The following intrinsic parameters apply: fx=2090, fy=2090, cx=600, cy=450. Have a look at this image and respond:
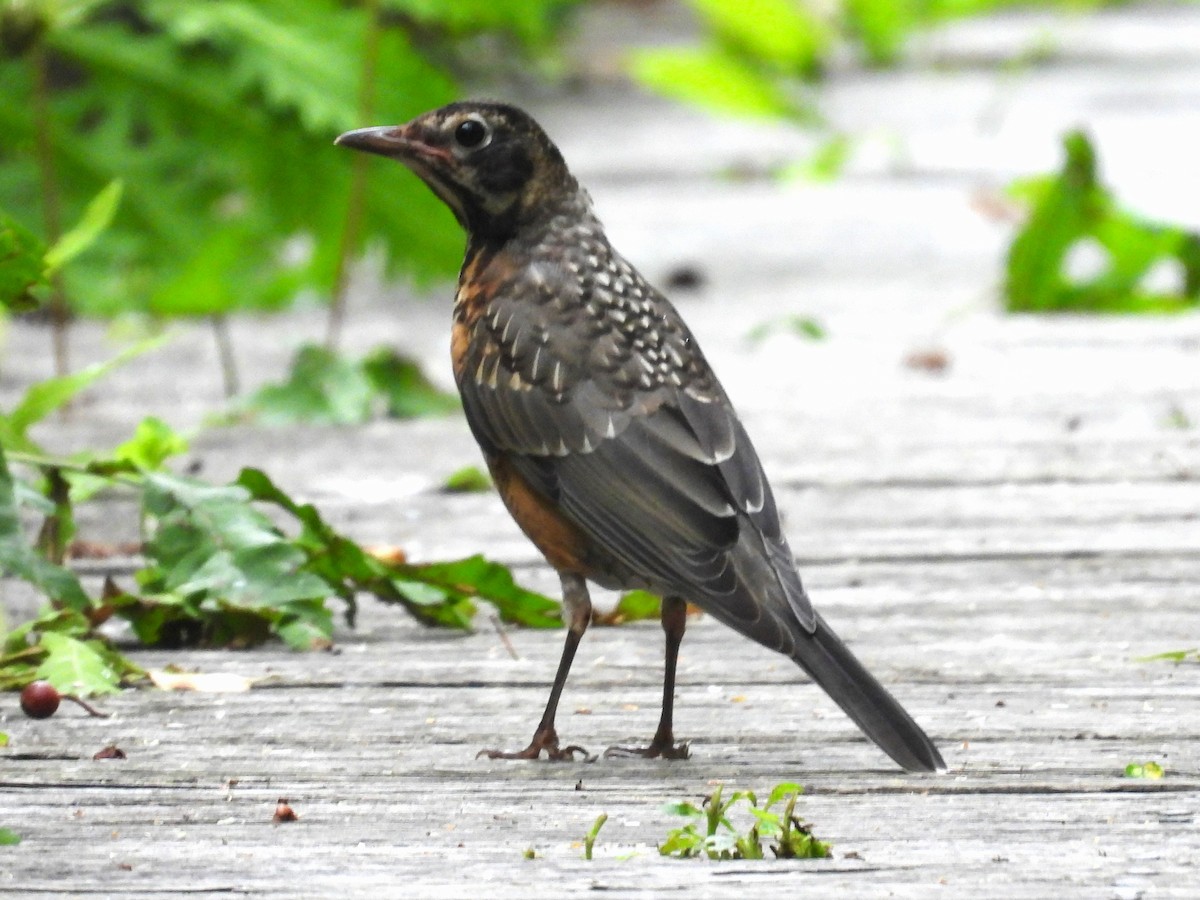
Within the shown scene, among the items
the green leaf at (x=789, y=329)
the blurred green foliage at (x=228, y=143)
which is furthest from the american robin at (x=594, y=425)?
the green leaf at (x=789, y=329)

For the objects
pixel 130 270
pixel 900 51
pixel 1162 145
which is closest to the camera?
pixel 130 270

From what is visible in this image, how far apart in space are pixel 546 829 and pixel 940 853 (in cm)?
55

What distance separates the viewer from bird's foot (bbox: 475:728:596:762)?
3297 millimetres

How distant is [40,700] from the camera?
3402mm

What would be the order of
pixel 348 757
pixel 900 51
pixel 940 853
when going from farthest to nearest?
pixel 900 51
pixel 348 757
pixel 940 853

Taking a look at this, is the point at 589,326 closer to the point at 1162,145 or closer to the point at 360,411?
the point at 360,411

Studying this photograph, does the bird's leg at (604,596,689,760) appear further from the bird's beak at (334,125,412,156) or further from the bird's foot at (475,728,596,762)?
the bird's beak at (334,125,412,156)

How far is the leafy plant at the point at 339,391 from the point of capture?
5852 millimetres

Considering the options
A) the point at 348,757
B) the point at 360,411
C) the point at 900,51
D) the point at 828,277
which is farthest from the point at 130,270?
the point at 900,51

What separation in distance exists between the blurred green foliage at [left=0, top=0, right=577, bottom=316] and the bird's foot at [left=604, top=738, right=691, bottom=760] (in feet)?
11.3

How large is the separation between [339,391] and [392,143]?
5.73ft

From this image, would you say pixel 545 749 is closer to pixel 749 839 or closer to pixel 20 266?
pixel 749 839

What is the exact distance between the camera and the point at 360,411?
5.88 meters

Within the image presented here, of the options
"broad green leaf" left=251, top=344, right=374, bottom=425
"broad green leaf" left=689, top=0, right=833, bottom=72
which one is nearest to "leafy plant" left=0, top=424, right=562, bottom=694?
"broad green leaf" left=251, top=344, right=374, bottom=425
